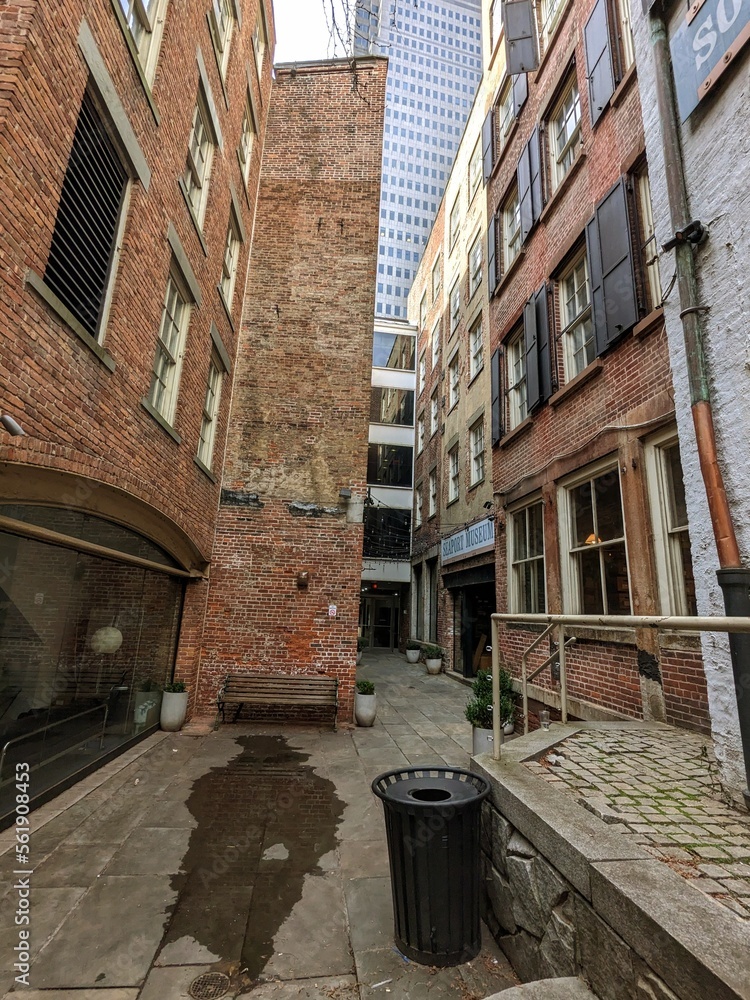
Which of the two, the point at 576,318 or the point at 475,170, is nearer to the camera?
the point at 576,318

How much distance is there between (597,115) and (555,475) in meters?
5.44

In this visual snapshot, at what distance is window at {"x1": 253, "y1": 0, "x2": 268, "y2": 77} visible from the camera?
35.3 ft

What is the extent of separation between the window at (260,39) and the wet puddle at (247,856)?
13.7m

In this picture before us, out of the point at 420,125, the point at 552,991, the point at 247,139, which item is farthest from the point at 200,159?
the point at 420,125

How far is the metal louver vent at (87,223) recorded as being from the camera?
436cm

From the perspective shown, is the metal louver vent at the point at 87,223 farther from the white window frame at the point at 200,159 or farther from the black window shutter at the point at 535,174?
Result: the black window shutter at the point at 535,174

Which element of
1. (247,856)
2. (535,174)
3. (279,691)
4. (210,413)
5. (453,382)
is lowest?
(247,856)

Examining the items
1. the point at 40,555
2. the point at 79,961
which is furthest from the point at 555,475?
the point at 79,961

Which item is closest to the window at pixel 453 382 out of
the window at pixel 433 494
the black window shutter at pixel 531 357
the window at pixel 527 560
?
the window at pixel 433 494

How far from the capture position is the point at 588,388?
7191mm

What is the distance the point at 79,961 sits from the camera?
2664 mm

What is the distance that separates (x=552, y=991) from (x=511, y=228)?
1234cm

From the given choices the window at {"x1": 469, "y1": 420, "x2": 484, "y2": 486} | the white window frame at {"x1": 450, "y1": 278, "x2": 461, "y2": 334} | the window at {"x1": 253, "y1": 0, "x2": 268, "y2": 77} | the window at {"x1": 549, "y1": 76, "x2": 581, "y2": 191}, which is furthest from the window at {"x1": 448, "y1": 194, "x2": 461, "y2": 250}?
the window at {"x1": 549, "y1": 76, "x2": 581, "y2": 191}

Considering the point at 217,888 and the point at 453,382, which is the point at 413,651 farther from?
the point at 217,888
